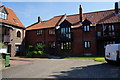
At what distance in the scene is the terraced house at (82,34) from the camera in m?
25.2

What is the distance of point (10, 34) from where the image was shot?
26.9 m

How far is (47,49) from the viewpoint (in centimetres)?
3006

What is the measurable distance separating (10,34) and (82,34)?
14016 mm

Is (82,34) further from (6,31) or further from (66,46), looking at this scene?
(6,31)

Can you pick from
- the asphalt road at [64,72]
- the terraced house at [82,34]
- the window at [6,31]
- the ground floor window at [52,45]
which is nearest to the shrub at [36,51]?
the ground floor window at [52,45]

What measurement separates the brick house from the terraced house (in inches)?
143

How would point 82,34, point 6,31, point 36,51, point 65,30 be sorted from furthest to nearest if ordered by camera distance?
point 65,30
point 82,34
point 6,31
point 36,51

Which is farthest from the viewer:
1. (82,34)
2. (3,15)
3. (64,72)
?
(82,34)

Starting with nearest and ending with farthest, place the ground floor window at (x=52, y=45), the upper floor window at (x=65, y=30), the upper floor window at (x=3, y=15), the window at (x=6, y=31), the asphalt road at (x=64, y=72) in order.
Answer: the asphalt road at (x=64, y=72)
the window at (x=6, y=31)
the upper floor window at (x=3, y=15)
the upper floor window at (x=65, y=30)
the ground floor window at (x=52, y=45)

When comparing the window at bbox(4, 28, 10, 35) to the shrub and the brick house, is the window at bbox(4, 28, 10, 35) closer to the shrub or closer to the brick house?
the brick house

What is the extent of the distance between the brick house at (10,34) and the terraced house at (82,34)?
3632 millimetres

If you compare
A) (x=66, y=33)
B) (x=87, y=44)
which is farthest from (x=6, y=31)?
(x=87, y=44)

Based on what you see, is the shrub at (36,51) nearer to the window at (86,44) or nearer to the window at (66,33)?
the window at (66,33)

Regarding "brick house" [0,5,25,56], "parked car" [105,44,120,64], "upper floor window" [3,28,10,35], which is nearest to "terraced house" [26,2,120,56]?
"brick house" [0,5,25,56]
